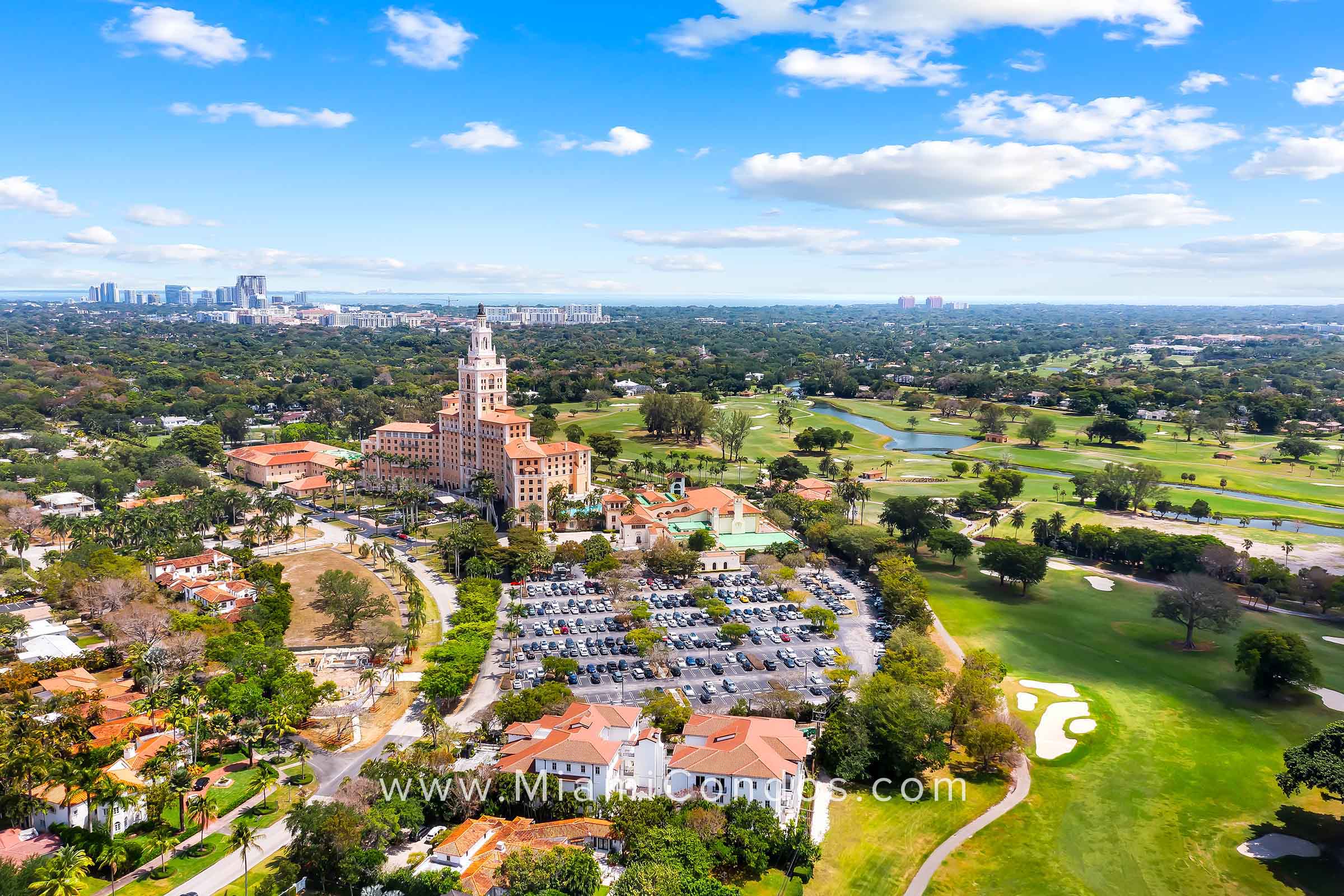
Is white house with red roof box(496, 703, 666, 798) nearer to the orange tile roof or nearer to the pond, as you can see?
the orange tile roof

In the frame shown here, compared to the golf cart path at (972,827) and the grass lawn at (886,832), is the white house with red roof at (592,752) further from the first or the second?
the golf cart path at (972,827)

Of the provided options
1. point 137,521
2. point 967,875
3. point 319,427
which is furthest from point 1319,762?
point 319,427

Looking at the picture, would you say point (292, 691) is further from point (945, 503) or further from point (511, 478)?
point (945, 503)

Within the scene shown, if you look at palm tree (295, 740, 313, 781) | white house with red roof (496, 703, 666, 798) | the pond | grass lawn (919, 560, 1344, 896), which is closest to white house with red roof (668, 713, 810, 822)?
white house with red roof (496, 703, 666, 798)

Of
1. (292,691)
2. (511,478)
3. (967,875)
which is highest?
(511,478)

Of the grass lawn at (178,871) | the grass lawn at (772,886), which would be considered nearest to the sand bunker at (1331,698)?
the grass lawn at (772,886)
